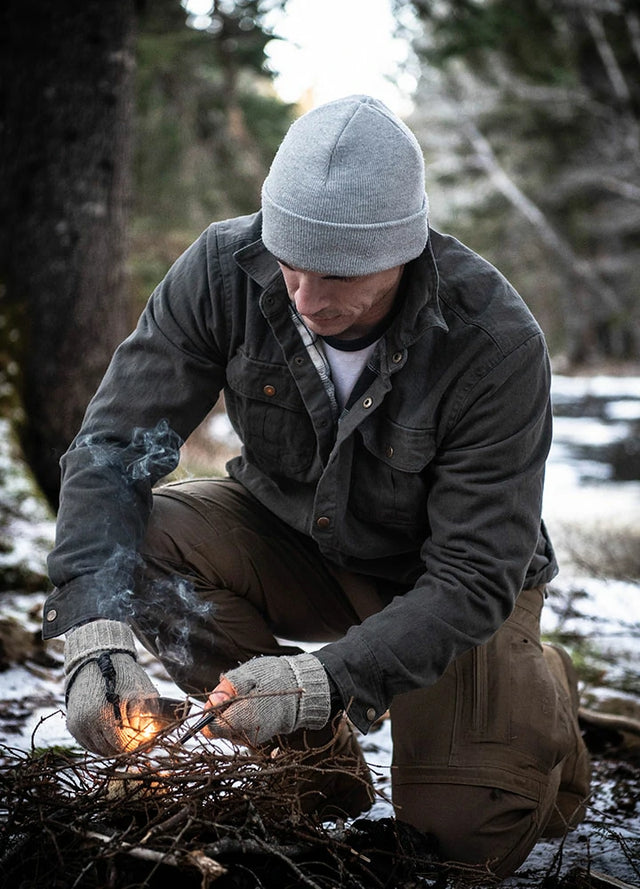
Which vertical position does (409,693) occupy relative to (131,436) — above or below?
below

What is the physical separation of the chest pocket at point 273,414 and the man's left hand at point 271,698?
0.61m

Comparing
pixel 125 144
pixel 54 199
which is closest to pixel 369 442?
pixel 54 199

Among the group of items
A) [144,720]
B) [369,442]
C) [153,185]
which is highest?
[369,442]

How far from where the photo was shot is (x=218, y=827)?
6.31ft

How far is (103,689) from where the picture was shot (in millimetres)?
2045

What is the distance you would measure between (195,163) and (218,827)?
284 inches

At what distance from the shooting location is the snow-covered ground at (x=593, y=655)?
2506 mm

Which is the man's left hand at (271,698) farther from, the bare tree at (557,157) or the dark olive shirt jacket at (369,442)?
the bare tree at (557,157)

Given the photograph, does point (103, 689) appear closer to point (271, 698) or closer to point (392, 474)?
point (271, 698)

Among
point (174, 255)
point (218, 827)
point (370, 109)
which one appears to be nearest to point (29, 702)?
point (218, 827)

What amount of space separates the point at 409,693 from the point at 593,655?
1863mm

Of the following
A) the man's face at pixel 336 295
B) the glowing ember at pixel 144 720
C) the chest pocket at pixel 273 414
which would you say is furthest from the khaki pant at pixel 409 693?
the man's face at pixel 336 295

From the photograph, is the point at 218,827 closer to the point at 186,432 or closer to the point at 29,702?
the point at 186,432

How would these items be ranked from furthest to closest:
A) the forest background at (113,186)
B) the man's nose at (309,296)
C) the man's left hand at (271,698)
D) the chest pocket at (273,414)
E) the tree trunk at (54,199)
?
the tree trunk at (54,199) < the forest background at (113,186) < the chest pocket at (273,414) < the man's nose at (309,296) < the man's left hand at (271,698)
